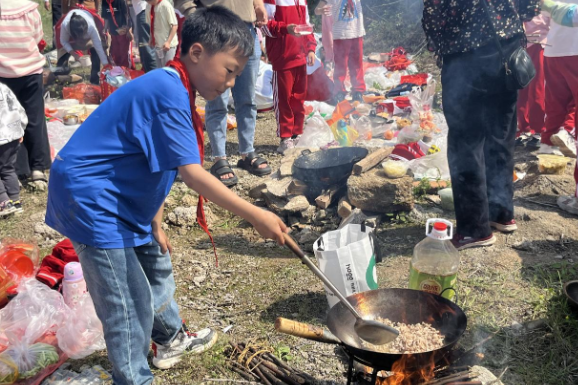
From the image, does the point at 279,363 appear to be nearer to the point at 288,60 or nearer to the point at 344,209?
the point at 344,209

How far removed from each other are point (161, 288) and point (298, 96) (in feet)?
14.0

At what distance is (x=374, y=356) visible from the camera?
246 cm

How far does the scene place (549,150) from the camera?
6445mm

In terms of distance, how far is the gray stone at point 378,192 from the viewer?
4.71 m

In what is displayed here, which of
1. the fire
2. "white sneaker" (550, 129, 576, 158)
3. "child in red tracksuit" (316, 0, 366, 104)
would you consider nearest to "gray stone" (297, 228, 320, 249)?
the fire

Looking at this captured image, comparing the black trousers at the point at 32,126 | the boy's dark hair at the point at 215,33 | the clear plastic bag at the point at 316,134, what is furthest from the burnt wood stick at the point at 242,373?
the black trousers at the point at 32,126

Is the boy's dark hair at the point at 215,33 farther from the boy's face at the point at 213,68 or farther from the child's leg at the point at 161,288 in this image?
the child's leg at the point at 161,288

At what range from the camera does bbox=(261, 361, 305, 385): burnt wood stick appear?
3.00 m

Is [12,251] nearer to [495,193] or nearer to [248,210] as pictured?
[248,210]

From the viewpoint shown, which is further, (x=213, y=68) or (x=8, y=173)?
(x=8, y=173)

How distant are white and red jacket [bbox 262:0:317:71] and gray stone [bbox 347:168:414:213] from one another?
2.34 m

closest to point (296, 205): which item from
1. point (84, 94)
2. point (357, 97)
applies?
point (357, 97)

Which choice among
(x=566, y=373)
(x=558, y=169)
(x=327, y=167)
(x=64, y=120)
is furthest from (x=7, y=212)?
(x=558, y=169)

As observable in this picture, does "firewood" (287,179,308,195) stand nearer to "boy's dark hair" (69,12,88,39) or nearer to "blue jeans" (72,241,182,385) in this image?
A: "blue jeans" (72,241,182,385)
